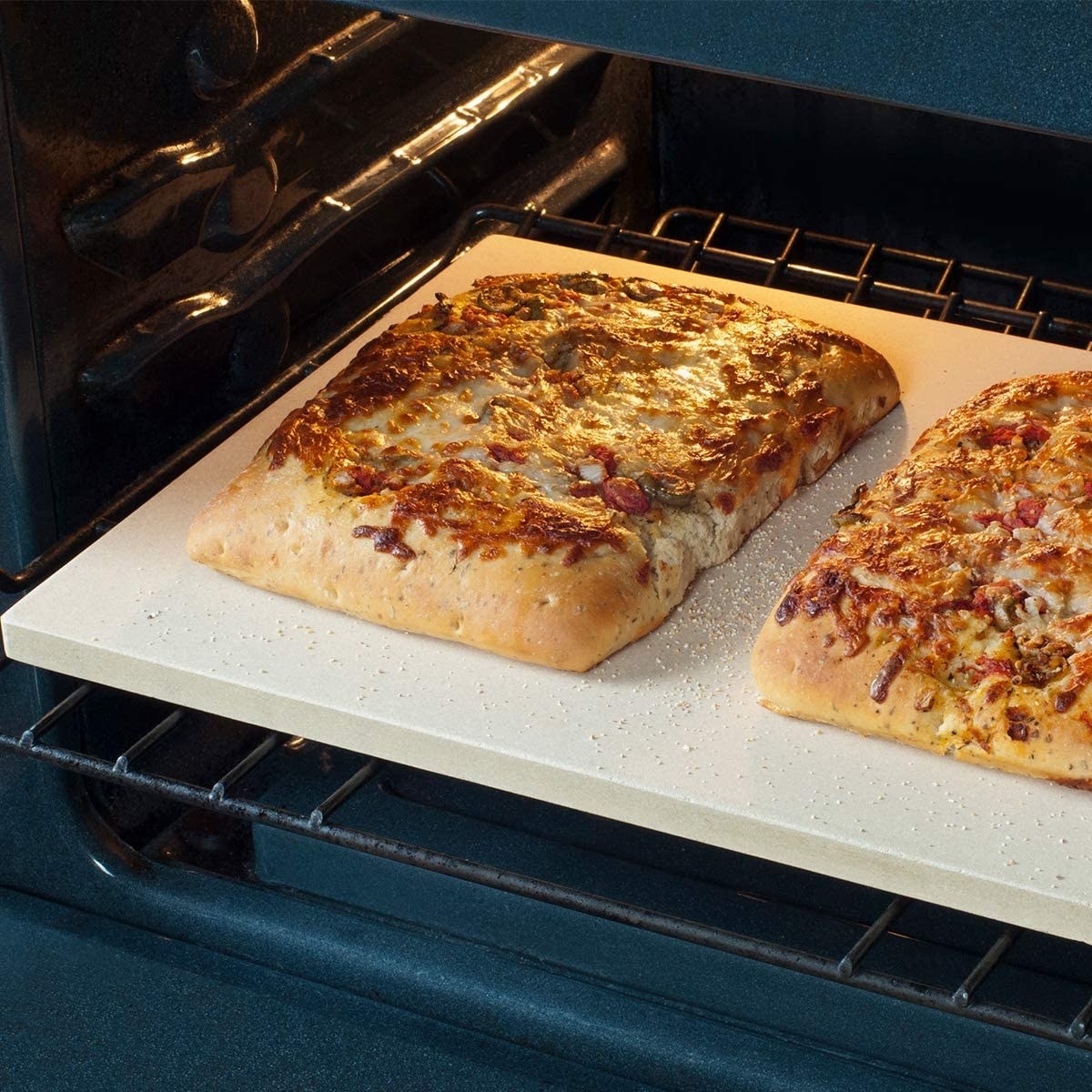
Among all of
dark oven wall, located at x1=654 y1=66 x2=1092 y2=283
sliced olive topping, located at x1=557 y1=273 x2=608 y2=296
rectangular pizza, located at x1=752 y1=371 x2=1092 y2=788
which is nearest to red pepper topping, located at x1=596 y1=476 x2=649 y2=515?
rectangular pizza, located at x1=752 y1=371 x2=1092 y2=788

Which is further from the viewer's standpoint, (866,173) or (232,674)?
(866,173)

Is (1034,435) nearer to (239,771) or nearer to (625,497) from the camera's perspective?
(625,497)

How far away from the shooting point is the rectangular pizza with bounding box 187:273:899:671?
1.24 metres

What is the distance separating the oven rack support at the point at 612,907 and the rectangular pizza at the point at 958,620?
0.41ft

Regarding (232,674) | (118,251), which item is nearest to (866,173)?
(118,251)

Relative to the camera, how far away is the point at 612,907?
3.62ft

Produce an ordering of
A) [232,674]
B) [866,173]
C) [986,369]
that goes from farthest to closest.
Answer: [866,173], [986,369], [232,674]

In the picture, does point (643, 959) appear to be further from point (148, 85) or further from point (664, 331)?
point (148, 85)

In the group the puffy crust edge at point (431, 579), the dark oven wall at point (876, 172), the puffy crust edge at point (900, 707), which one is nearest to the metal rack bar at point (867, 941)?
the puffy crust edge at point (900, 707)

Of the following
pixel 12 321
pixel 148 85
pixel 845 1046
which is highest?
pixel 148 85

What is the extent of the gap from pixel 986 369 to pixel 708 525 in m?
0.42

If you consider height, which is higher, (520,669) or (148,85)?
(148,85)

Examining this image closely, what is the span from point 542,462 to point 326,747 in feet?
1.45

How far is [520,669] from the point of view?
1.23 meters
